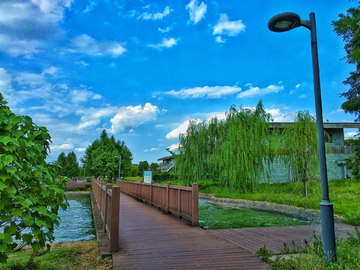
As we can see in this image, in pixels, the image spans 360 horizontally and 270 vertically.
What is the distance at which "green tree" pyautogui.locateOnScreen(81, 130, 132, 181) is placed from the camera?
42.5 meters

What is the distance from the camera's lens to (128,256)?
4188mm

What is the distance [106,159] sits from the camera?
43.0 meters

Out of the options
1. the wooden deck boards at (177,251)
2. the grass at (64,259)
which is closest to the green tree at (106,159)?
the wooden deck boards at (177,251)

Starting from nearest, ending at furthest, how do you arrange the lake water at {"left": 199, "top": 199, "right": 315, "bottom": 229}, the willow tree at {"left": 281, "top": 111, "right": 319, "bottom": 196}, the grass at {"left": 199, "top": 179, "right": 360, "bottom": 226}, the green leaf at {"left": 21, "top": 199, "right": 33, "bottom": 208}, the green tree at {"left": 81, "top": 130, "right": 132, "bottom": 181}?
the green leaf at {"left": 21, "top": 199, "right": 33, "bottom": 208}
the grass at {"left": 199, "top": 179, "right": 360, "bottom": 226}
the lake water at {"left": 199, "top": 199, "right": 315, "bottom": 229}
the willow tree at {"left": 281, "top": 111, "right": 319, "bottom": 196}
the green tree at {"left": 81, "top": 130, "right": 132, "bottom": 181}

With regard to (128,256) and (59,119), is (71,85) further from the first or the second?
(128,256)

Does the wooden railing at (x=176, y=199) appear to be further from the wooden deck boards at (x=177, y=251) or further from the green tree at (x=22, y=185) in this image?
the green tree at (x=22, y=185)

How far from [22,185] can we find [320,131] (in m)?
4.05

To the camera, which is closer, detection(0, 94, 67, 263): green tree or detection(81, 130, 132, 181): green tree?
detection(0, 94, 67, 263): green tree

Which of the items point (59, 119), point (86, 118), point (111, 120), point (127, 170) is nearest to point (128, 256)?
→ point (59, 119)

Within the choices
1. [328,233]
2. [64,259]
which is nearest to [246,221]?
[328,233]

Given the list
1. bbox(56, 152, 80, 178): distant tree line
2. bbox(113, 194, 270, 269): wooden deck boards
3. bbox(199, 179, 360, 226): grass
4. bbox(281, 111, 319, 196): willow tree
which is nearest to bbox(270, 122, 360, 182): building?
bbox(199, 179, 360, 226): grass

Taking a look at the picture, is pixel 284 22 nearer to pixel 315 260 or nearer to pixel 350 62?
pixel 315 260

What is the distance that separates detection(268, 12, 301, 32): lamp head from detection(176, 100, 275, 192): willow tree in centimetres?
1083

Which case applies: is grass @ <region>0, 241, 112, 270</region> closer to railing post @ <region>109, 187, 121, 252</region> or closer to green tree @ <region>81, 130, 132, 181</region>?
railing post @ <region>109, 187, 121, 252</region>
